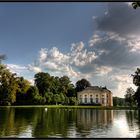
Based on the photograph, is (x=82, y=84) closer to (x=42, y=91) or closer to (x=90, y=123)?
(x=42, y=91)

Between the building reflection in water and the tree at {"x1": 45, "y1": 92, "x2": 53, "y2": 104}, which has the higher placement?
the tree at {"x1": 45, "y1": 92, "x2": 53, "y2": 104}

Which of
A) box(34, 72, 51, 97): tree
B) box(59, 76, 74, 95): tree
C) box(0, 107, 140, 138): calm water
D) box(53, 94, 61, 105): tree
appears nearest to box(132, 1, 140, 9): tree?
box(0, 107, 140, 138): calm water

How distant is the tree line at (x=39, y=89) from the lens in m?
30.8

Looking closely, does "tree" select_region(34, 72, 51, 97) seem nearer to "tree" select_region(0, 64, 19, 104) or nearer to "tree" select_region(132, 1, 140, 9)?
"tree" select_region(0, 64, 19, 104)

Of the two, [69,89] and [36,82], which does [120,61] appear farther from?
[36,82]

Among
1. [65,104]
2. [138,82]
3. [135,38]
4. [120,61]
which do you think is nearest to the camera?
[135,38]

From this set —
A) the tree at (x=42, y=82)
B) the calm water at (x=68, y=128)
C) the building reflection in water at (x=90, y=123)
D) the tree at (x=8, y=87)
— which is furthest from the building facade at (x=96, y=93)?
the calm water at (x=68, y=128)

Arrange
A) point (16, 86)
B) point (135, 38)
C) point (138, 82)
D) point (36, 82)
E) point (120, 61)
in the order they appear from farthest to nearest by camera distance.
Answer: point (16, 86), point (36, 82), point (138, 82), point (120, 61), point (135, 38)

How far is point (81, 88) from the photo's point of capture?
3106cm

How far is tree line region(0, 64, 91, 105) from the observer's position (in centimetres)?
3080

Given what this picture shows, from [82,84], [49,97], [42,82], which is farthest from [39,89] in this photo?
[82,84]

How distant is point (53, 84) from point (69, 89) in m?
2.17

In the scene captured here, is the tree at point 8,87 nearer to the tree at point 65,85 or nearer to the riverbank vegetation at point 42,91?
the riverbank vegetation at point 42,91

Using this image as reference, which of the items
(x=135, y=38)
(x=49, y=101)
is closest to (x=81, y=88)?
(x=49, y=101)
